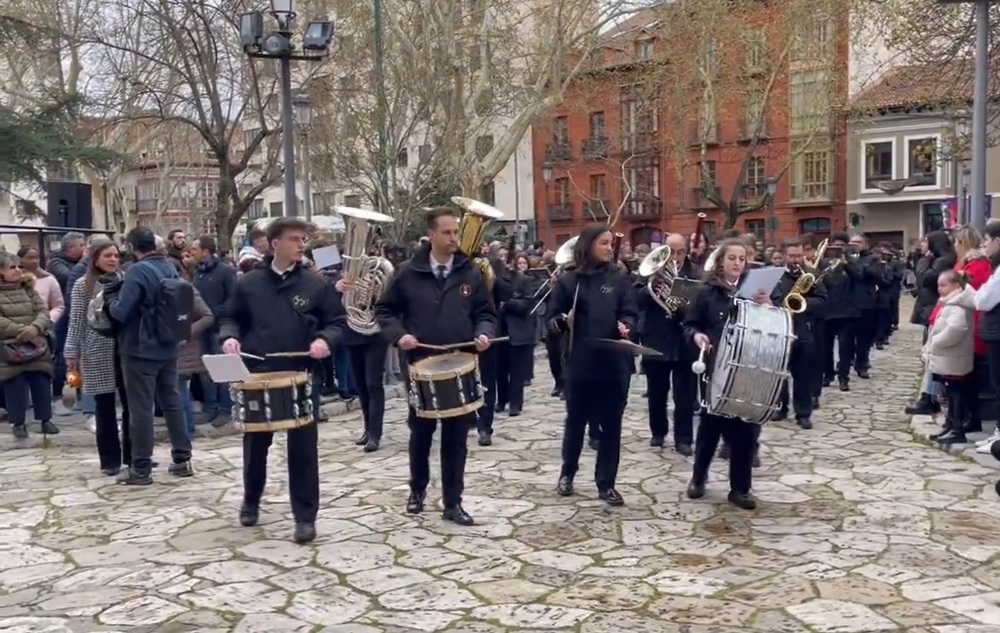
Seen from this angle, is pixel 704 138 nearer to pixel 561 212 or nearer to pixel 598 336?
pixel 561 212

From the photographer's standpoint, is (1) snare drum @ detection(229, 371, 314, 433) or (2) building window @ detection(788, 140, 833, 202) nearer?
(1) snare drum @ detection(229, 371, 314, 433)

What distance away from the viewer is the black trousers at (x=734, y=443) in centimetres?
668

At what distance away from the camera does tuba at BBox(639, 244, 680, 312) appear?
27.3ft

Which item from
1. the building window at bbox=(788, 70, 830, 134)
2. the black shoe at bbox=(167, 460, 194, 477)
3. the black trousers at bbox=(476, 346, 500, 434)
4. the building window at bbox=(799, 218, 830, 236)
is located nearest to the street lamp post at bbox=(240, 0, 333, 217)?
the black trousers at bbox=(476, 346, 500, 434)

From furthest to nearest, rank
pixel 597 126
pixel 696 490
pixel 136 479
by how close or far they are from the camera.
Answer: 1. pixel 597 126
2. pixel 136 479
3. pixel 696 490

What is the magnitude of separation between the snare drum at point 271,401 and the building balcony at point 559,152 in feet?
147

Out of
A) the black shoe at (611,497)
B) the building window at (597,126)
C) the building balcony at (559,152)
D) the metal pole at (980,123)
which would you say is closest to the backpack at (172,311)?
the black shoe at (611,497)

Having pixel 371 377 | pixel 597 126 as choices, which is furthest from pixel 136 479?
pixel 597 126

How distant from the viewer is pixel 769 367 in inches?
248

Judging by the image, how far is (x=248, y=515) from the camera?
652 cm

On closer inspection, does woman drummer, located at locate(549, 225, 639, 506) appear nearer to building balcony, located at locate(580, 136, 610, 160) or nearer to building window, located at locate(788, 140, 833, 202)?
building window, located at locate(788, 140, 833, 202)

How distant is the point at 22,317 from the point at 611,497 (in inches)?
224

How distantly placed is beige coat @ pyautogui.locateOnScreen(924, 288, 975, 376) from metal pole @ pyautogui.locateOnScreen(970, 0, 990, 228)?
9.80ft

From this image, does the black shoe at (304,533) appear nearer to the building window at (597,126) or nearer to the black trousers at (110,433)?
the black trousers at (110,433)
